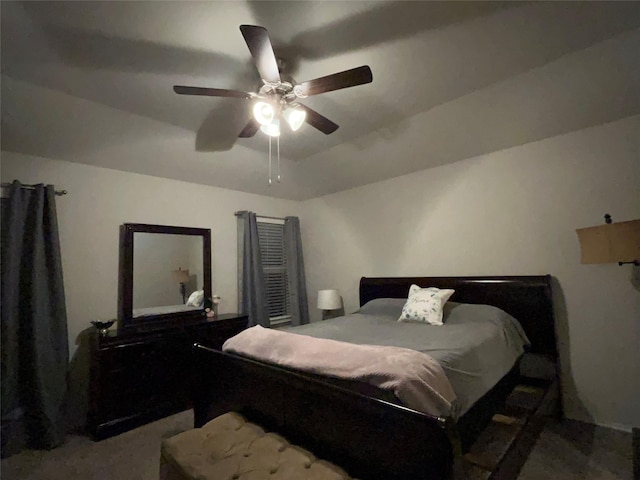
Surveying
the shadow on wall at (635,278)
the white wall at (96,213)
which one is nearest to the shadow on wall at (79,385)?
the white wall at (96,213)

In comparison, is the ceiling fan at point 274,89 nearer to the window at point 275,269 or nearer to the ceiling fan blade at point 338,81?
the ceiling fan blade at point 338,81

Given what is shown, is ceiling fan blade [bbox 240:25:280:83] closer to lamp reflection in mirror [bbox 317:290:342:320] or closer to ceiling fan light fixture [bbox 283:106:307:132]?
ceiling fan light fixture [bbox 283:106:307:132]

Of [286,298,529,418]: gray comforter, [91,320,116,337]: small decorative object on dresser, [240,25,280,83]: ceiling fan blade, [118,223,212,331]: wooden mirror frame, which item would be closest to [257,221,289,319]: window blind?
[118,223,212,331]: wooden mirror frame

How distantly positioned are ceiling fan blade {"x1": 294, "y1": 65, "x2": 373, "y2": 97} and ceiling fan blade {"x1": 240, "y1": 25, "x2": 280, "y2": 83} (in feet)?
0.58

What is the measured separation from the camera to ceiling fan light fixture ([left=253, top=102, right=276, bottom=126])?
1.98m

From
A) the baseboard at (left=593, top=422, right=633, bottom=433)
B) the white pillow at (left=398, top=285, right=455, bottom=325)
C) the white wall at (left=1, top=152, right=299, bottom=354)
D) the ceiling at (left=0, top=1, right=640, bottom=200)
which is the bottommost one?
the baseboard at (left=593, top=422, right=633, bottom=433)

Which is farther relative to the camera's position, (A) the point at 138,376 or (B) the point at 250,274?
(B) the point at 250,274

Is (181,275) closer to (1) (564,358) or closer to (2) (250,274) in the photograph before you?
(2) (250,274)

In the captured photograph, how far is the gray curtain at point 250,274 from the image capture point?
13.4ft

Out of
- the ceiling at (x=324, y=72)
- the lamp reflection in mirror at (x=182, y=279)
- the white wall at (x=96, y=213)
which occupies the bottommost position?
the lamp reflection in mirror at (x=182, y=279)

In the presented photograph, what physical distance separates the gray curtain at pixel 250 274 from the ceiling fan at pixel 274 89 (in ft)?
6.65

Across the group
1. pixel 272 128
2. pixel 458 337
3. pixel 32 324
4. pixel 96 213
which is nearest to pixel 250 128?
pixel 272 128

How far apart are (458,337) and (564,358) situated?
135cm

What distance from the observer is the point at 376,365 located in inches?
58.6
